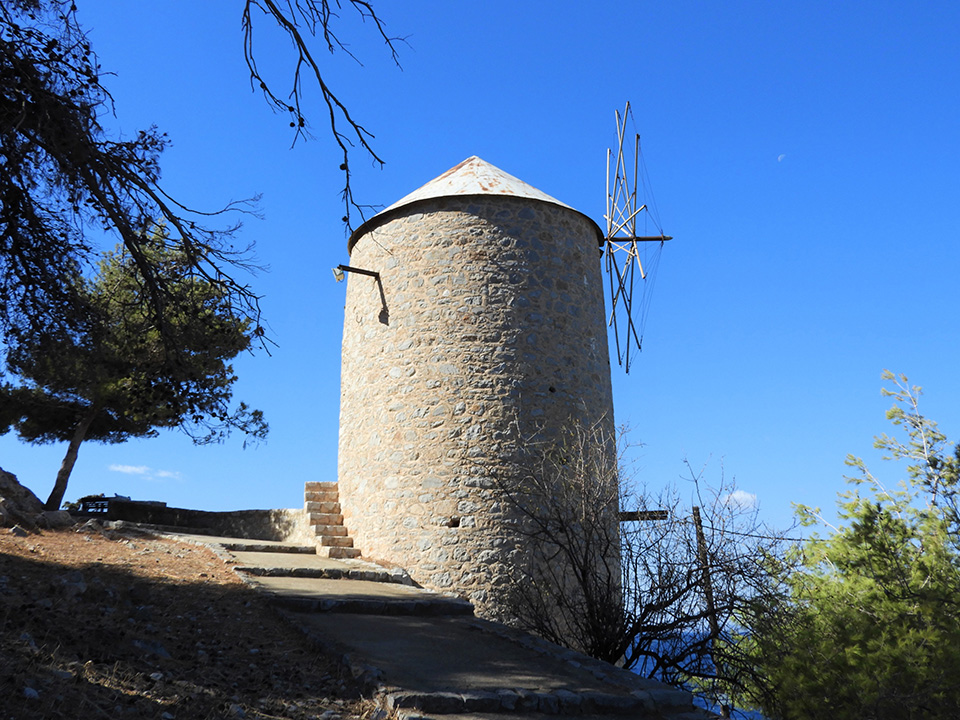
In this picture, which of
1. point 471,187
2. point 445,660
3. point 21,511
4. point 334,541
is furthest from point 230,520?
point 445,660

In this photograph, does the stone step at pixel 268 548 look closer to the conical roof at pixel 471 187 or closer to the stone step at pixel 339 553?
the stone step at pixel 339 553

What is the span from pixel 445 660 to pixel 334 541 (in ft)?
18.7

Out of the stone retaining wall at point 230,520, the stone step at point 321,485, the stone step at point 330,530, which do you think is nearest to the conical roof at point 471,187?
the stone step at point 321,485

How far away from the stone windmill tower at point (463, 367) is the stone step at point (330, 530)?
0.32 m

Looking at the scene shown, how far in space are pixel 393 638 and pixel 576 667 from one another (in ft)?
4.80

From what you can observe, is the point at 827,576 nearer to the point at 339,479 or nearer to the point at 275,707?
the point at 339,479

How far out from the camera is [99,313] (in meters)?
6.16

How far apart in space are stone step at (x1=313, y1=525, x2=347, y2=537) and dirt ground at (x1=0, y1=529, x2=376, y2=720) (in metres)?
3.78

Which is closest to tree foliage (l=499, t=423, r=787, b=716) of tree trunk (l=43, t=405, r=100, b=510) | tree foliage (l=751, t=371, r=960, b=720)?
tree foliage (l=751, t=371, r=960, b=720)

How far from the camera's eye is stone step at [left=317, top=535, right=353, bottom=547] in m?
10.5

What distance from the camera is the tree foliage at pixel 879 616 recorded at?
694 centimetres

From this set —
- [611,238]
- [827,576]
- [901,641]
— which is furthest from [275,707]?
[827,576]

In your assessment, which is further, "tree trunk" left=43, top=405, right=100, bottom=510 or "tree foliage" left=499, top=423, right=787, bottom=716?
"tree trunk" left=43, top=405, right=100, bottom=510

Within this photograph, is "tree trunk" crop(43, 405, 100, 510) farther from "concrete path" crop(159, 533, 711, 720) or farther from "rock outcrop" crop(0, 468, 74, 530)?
"concrete path" crop(159, 533, 711, 720)
